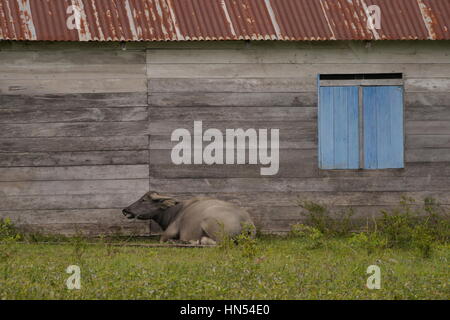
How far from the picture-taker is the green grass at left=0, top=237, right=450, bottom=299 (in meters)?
7.94

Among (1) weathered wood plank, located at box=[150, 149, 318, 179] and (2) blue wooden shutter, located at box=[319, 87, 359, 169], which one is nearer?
(1) weathered wood plank, located at box=[150, 149, 318, 179]

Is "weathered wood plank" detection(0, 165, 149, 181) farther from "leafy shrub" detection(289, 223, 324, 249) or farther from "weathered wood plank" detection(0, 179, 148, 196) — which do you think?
"leafy shrub" detection(289, 223, 324, 249)

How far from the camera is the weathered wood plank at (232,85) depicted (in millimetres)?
13820

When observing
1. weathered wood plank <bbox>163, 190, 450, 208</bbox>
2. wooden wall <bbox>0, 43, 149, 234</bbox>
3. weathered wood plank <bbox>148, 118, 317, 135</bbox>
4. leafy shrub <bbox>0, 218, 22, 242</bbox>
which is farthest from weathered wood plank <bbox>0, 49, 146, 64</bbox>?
leafy shrub <bbox>0, 218, 22, 242</bbox>

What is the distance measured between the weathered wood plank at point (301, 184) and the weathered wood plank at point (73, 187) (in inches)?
12.7

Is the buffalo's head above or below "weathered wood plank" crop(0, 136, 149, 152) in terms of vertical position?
below

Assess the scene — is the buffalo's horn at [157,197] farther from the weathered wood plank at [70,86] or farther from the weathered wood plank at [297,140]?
the weathered wood plank at [297,140]

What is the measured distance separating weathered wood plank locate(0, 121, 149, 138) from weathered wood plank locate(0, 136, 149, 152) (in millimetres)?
68

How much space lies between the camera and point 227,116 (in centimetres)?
1387

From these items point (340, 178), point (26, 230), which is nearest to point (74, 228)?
point (26, 230)
